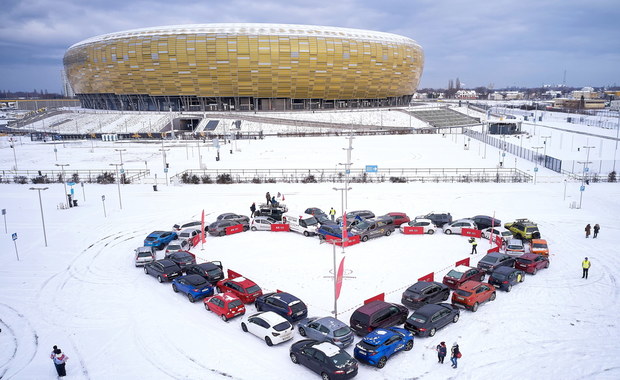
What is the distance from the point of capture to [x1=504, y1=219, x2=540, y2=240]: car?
87.8 feet

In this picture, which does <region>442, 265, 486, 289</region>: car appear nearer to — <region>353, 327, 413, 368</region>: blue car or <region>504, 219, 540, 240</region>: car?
<region>353, 327, 413, 368</region>: blue car

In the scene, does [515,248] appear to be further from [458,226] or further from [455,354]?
[455,354]

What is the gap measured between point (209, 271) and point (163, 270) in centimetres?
273

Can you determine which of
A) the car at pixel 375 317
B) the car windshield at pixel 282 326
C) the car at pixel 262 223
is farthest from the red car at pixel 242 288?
the car at pixel 262 223

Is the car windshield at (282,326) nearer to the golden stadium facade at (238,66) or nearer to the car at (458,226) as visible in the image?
the car at (458,226)

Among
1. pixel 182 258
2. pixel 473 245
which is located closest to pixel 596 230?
pixel 473 245

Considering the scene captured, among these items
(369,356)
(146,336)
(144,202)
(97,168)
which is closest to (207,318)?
(146,336)

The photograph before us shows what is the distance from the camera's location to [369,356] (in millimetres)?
14625

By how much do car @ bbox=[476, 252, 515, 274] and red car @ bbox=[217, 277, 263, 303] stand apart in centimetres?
1242

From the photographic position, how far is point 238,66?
298ft

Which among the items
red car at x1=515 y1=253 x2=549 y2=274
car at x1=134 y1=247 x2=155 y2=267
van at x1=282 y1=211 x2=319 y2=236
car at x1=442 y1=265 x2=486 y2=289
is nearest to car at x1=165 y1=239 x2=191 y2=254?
car at x1=134 y1=247 x2=155 y2=267

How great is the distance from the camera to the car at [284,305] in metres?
17.5

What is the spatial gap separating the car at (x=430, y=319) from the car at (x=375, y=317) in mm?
545

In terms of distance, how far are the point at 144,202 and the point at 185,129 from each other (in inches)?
2347
